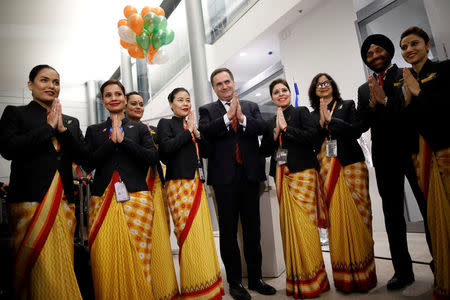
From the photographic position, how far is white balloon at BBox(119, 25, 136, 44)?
491cm

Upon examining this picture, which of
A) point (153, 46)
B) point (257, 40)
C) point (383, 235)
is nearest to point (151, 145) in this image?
point (383, 235)

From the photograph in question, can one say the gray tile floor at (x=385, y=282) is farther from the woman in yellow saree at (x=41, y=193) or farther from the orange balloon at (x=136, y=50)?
the orange balloon at (x=136, y=50)

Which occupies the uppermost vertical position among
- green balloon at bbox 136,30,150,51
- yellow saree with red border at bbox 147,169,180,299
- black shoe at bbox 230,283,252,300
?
green balloon at bbox 136,30,150,51

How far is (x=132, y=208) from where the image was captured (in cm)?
171

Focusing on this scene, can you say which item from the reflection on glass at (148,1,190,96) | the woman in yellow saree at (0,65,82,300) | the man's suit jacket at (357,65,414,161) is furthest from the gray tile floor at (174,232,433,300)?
the reflection on glass at (148,1,190,96)

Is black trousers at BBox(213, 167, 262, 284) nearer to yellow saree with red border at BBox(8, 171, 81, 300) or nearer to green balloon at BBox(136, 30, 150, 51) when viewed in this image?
yellow saree with red border at BBox(8, 171, 81, 300)

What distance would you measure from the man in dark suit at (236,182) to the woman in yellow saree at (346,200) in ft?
1.50

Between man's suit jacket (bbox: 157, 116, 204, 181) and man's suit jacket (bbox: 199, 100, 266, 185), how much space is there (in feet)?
0.37

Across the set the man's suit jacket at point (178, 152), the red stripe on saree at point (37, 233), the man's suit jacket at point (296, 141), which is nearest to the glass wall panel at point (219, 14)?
the man's suit jacket at point (296, 141)

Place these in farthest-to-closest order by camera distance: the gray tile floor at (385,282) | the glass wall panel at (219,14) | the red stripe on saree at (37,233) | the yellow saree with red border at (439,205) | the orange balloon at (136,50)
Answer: the glass wall panel at (219,14), the orange balloon at (136,50), the gray tile floor at (385,282), the yellow saree with red border at (439,205), the red stripe on saree at (37,233)

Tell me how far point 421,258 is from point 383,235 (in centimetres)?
117

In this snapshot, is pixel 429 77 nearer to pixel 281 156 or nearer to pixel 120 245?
pixel 281 156

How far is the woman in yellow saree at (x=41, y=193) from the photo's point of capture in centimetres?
139

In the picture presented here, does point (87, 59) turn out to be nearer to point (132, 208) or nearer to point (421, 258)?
point (132, 208)
